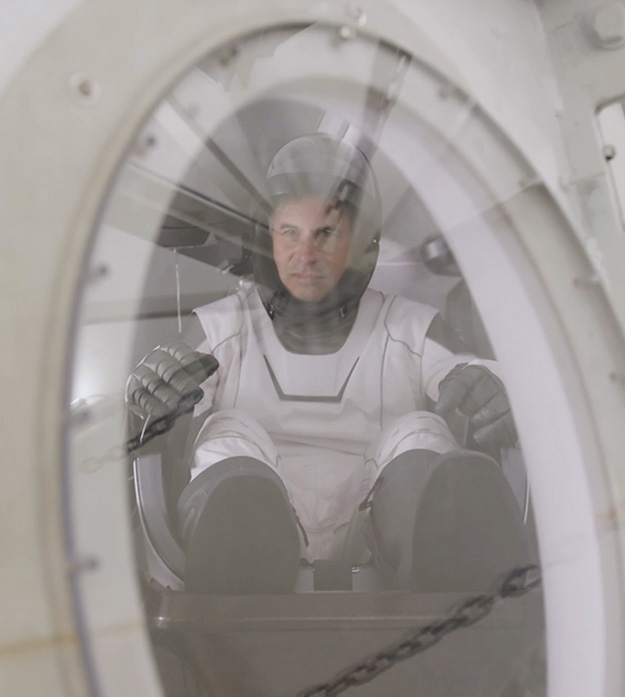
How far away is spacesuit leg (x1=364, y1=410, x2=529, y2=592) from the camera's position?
0.76 meters

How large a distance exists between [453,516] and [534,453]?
106 mm

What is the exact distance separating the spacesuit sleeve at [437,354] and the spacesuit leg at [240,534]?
9.9 inches

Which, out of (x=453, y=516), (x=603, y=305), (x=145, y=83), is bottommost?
(x=453, y=516)

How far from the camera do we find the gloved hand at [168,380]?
76cm

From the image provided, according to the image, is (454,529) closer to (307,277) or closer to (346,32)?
(307,277)

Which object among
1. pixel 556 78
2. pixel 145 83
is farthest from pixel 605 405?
pixel 145 83

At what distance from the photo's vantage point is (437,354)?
923mm

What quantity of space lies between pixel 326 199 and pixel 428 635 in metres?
0.46

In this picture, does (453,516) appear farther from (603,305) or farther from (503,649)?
(603,305)

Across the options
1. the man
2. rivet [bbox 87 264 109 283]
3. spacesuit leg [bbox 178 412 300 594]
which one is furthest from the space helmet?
rivet [bbox 87 264 109 283]

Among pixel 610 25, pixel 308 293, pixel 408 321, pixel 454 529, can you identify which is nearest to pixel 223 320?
pixel 308 293

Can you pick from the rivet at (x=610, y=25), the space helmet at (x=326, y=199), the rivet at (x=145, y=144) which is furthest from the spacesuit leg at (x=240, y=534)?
the rivet at (x=610, y=25)

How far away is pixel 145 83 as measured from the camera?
1.77ft

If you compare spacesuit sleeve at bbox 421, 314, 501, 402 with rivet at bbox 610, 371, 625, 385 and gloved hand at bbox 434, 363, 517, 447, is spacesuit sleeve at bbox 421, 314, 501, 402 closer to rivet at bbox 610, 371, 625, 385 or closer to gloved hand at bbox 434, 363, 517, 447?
gloved hand at bbox 434, 363, 517, 447
